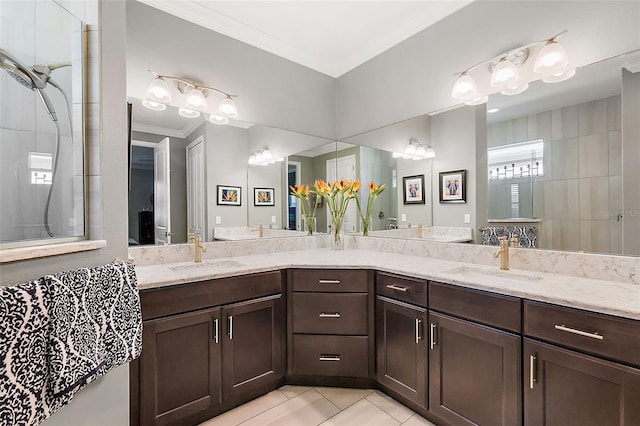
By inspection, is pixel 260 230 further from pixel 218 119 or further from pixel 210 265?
pixel 218 119

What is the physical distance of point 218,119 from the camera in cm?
245

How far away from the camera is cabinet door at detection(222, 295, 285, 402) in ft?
6.08

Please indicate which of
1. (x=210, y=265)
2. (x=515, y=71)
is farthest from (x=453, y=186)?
(x=210, y=265)

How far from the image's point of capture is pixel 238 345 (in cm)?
190

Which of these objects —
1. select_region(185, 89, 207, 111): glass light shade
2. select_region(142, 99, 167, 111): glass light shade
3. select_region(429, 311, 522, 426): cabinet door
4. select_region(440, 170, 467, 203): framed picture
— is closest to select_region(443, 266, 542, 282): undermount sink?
select_region(429, 311, 522, 426): cabinet door

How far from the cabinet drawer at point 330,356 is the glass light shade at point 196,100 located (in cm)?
189

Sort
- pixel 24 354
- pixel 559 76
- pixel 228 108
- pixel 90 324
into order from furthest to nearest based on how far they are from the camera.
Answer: pixel 228 108
pixel 559 76
pixel 90 324
pixel 24 354

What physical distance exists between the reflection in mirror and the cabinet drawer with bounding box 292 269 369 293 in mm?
974

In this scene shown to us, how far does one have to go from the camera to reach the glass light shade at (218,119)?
7.95 feet

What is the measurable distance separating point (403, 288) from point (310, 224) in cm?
132

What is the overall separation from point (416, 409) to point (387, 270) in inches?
34.6

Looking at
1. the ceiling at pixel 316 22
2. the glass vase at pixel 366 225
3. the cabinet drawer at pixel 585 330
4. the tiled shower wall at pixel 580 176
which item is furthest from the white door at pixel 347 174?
the cabinet drawer at pixel 585 330

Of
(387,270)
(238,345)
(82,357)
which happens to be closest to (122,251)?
(82,357)

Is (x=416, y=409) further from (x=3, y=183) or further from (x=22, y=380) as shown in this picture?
(x=3, y=183)
